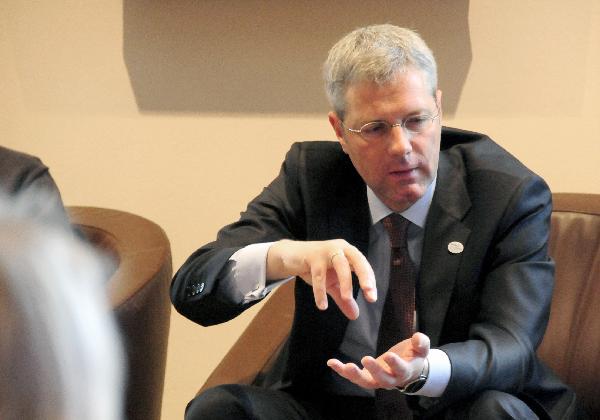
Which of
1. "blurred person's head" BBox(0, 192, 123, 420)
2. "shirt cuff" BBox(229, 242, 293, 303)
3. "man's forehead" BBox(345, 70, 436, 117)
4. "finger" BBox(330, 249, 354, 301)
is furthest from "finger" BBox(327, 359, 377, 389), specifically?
"blurred person's head" BBox(0, 192, 123, 420)

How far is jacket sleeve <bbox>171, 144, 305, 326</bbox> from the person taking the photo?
1495 mm

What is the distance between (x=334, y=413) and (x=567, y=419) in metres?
0.44

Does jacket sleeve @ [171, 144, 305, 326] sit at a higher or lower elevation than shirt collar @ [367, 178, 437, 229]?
lower

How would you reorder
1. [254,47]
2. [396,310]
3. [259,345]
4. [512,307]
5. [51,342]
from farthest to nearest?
[254,47]
[259,345]
[396,310]
[512,307]
[51,342]

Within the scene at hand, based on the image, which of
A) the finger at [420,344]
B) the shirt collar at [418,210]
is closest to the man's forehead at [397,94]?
the shirt collar at [418,210]

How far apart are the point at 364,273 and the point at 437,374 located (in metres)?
0.26

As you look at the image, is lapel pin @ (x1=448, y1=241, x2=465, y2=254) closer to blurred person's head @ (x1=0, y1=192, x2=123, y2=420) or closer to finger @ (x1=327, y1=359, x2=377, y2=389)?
finger @ (x1=327, y1=359, x2=377, y2=389)

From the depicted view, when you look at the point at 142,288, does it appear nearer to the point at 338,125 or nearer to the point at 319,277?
the point at 319,277

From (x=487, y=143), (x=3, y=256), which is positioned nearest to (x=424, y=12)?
(x=487, y=143)

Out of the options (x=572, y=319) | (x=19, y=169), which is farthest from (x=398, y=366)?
(x=19, y=169)

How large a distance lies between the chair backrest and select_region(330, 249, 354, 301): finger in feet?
2.44

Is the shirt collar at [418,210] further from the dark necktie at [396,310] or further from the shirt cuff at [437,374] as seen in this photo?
the shirt cuff at [437,374]

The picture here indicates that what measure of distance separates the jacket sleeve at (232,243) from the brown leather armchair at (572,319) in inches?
6.3

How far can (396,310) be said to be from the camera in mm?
1529
